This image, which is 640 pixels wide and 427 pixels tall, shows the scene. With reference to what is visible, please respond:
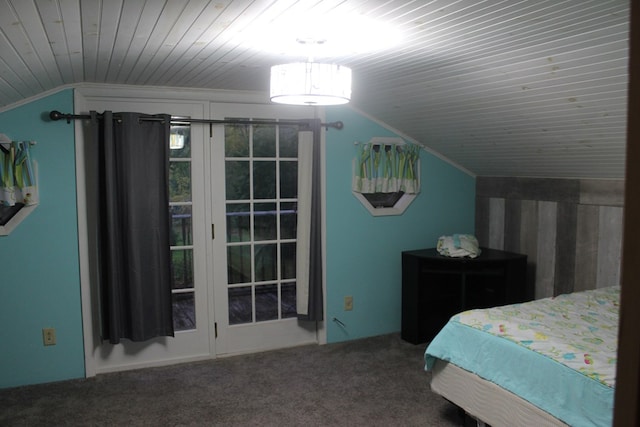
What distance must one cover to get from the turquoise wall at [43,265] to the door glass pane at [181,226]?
0.67m

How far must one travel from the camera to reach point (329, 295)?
167 inches

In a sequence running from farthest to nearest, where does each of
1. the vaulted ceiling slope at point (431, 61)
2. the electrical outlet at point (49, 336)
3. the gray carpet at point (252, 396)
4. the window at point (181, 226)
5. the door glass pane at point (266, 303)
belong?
the door glass pane at point (266, 303), the window at point (181, 226), the electrical outlet at point (49, 336), the gray carpet at point (252, 396), the vaulted ceiling slope at point (431, 61)

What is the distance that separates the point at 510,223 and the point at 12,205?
387 cm

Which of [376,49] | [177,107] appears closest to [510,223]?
[376,49]

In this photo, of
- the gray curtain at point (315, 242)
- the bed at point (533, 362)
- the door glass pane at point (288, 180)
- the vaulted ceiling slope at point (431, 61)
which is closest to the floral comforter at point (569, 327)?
the bed at point (533, 362)

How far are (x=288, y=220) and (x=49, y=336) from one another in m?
1.89

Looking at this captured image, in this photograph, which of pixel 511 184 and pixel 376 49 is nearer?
pixel 376 49

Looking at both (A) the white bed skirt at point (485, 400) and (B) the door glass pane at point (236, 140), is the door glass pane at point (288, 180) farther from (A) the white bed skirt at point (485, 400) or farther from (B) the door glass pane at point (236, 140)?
(A) the white bed skirt at point (485, 400)

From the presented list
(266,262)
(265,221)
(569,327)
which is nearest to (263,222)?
(265,221)

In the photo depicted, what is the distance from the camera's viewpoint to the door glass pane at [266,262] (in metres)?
4.09

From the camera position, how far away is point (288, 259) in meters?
4.18

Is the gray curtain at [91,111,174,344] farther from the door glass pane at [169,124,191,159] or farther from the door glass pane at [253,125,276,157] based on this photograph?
the door glass pane at [253,125,276,157]

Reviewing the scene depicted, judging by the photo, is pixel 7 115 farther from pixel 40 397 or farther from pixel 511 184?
pixel 511 184

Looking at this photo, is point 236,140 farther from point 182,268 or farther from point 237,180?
point 182,268
